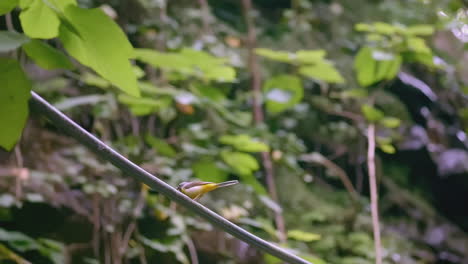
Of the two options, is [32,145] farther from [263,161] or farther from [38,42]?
[38,42]

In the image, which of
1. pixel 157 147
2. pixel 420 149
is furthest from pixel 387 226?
pixel 157 147

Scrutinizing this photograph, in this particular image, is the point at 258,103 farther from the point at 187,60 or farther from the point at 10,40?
the point at 10,40

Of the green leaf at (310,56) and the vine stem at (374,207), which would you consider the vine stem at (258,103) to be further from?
the green leaf at (310,56)

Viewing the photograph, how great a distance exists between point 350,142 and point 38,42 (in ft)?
5.99

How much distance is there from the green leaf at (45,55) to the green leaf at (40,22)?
0.8 inches

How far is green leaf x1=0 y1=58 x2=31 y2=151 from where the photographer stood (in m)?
0.27

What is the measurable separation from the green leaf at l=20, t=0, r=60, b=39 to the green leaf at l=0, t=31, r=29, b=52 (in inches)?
0.7

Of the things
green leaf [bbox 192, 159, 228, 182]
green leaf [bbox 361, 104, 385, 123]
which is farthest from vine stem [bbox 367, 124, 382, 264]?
green leaf [bbox 192, 159, 228, 182]

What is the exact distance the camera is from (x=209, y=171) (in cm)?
123

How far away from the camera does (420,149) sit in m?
2.16

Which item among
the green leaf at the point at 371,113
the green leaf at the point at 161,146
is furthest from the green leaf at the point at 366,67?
the green leaf at the point at 161,146

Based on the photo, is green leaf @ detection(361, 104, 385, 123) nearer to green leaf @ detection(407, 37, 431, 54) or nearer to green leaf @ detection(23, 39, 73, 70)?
green leaf @ detection(407, 37, 431, 54)

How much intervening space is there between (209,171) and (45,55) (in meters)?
0.92

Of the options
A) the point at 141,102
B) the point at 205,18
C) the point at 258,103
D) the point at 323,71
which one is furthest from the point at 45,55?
the point at 205,18
